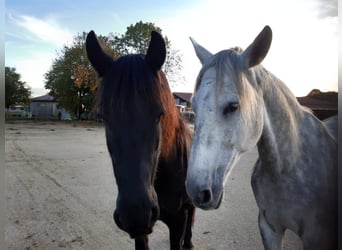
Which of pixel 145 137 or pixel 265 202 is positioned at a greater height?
pixel 145 137

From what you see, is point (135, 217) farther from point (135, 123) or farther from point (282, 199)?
point (282, 199)

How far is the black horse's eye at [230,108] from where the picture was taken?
61.0 inches

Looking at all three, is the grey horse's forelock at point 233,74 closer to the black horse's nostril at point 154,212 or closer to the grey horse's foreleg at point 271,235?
the black horse's nostril at point 154,212

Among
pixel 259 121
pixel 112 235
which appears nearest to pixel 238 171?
pixel 112 235

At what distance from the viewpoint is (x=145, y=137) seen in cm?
169

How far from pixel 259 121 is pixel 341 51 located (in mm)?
609

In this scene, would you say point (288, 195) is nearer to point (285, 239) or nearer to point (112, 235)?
point (285, 239)

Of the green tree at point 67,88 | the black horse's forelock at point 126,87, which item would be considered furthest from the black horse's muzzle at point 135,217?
the green tree at point 67,88

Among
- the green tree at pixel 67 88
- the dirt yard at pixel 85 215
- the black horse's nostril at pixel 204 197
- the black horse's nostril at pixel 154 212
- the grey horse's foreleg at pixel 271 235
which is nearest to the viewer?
the black horse's nostril at pixel 204 197

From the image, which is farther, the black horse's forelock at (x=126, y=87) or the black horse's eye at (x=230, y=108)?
the black horse's forelock at (x=126, y=87)

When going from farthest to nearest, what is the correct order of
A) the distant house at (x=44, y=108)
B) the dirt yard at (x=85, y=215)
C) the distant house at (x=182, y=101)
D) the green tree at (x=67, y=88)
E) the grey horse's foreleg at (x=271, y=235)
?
the distant house at (x=44, y=108) < the green tree at (x=67, y=88) < the distant house at (x=182, y=101) < the dirt yard at (x=85, y=215) < the grey horse's foreleg at (x=271, y=235)

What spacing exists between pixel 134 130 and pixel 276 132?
38.0 inches

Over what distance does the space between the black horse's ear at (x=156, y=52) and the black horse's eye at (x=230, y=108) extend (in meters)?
0.70

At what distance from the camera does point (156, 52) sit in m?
1.98
